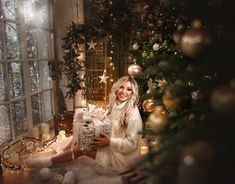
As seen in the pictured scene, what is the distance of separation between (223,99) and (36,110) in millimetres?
3327

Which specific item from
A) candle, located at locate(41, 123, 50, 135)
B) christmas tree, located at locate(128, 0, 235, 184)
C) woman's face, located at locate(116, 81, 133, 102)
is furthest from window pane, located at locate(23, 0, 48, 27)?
christmas tree, located at locate(128, 0, 235, 184)

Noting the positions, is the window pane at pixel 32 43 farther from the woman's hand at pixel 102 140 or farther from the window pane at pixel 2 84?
the woman's hand at pixel 102 140

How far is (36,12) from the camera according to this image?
386 centimetres

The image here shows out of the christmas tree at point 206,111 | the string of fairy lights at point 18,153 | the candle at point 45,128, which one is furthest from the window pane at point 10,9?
the christmas tree at point 206,111

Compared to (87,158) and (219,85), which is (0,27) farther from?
(219,85)

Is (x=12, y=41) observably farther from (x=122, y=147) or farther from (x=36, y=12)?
(x=122, y=147)

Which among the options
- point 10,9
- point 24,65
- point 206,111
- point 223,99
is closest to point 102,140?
point 24,65

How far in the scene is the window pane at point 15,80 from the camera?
3.22 m

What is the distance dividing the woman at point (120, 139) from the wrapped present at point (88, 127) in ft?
0.19

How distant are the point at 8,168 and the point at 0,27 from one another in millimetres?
1492

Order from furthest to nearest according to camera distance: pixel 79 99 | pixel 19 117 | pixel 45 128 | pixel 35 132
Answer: pixel 79 99 < pixel 45 128 < pixel 35 132 < pixel 19 117

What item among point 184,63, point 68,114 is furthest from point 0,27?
point 184,63

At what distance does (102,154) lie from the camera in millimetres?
2689

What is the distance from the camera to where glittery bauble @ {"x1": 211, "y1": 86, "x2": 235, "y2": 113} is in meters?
0.90
